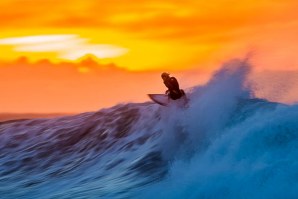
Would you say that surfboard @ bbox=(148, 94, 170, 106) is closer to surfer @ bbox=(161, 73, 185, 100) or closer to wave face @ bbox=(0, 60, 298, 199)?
wave face @ bbox=(0, 60, 298, 199)

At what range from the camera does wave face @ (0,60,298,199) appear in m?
13.2

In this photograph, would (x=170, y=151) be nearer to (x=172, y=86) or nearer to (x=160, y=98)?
(x=172, y=86)

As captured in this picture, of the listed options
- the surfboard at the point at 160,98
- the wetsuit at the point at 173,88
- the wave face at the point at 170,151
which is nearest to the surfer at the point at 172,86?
the wetsuit at the point at 173,88

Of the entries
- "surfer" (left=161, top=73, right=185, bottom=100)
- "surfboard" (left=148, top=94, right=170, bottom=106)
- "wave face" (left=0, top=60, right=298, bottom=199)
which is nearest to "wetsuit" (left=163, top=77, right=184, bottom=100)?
"surfer" (left=161, top=73, right=185, bottom=100)

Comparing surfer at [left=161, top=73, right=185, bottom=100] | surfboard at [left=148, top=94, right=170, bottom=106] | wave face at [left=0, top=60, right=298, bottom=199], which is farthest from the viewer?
surfboard at [left=148, top=94, right=170, bottom=106]

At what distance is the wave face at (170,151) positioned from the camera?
13.2m

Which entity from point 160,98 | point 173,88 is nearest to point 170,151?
point 173,88

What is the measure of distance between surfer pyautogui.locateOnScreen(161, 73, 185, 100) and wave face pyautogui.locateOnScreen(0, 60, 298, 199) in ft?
1.25

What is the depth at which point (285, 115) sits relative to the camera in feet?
50.7

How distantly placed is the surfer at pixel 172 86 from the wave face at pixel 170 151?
38 cm

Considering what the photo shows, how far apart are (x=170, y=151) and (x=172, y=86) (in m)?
1.85

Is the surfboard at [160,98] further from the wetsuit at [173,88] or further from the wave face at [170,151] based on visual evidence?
the wetsuit at [173,88]

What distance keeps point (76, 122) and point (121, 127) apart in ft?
15.9

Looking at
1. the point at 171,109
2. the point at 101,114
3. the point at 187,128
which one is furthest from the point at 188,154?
the point at 101,114
